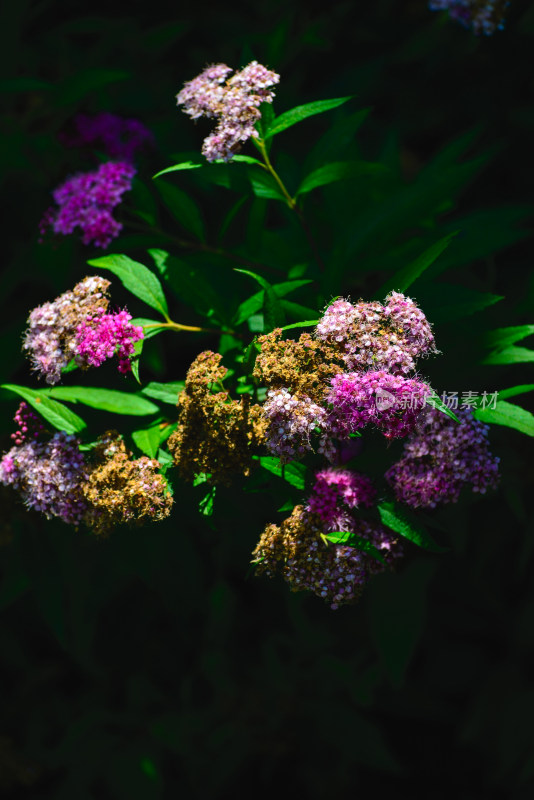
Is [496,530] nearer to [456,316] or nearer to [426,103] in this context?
[456,316]

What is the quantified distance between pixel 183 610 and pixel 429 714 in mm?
2440

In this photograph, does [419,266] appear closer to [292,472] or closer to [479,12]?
[292,472]

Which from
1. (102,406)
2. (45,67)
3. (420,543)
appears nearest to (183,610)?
(102,406)

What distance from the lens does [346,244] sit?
332 centimetres

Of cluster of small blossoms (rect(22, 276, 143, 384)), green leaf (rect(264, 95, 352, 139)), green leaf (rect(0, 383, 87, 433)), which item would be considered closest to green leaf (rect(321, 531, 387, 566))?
cluster of small blossoms (rect(22, 276, 143, 384))

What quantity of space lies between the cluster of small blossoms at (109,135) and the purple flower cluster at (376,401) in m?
1.98

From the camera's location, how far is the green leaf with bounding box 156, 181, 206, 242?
3266mm

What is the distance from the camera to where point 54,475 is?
9.01ft

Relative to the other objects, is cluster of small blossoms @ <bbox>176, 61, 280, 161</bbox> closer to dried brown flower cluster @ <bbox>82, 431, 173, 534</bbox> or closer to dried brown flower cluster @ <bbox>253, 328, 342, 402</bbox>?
dried brown flower cluster @ <bbox>253, 328, 342, 402</bbox>

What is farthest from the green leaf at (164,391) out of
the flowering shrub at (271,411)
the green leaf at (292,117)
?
the green leaf at (292,117)

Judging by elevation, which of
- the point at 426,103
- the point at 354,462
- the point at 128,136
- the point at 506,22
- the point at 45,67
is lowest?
the point at 354,462

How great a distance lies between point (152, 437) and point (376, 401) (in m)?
0.92

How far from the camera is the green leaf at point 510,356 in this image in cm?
296

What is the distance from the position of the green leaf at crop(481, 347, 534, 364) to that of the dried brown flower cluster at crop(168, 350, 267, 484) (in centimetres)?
104
